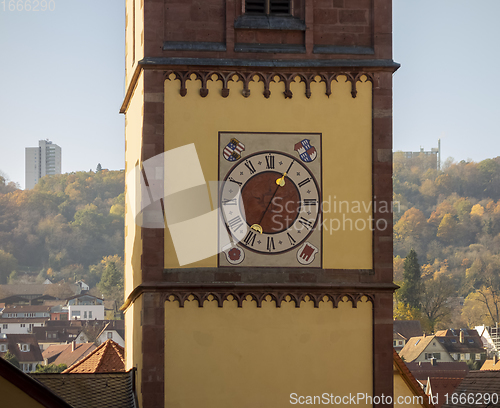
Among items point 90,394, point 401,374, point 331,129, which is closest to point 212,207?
point 331,129

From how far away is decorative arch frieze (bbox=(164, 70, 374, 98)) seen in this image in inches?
610

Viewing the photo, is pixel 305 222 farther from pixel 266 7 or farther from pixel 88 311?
pixel 88 311

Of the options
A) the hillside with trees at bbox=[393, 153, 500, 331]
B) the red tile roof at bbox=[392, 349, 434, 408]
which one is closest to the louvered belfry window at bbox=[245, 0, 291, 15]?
the red tile roof at bbox=[392, 349, 434, 408]

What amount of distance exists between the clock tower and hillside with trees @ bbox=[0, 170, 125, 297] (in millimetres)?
128648

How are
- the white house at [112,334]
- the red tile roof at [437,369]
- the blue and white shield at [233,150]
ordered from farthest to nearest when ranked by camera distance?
the white house at [112,334]
the red tile roof at [437,369]
the blue and white shield at [233,150]

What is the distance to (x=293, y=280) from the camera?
15250 millimetres

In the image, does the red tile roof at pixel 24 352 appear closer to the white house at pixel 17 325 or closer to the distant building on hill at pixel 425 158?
the white house at pixel 17 325

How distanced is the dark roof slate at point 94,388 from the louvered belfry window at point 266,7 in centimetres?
705

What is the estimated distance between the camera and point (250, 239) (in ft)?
50.2

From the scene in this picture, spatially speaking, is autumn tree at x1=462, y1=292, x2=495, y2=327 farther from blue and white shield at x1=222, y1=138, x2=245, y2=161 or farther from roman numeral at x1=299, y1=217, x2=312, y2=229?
blue and white shield at x1=222, y1=138, x2=245, y2=161

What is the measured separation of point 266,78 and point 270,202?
226 cm

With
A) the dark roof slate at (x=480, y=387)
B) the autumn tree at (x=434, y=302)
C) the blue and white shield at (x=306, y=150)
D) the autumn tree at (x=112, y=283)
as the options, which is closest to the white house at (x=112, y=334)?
the autumn tree at (x=112, y=283)

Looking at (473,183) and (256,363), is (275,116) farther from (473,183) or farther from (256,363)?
(473,183)

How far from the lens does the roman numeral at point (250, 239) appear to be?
15298 millimetres
